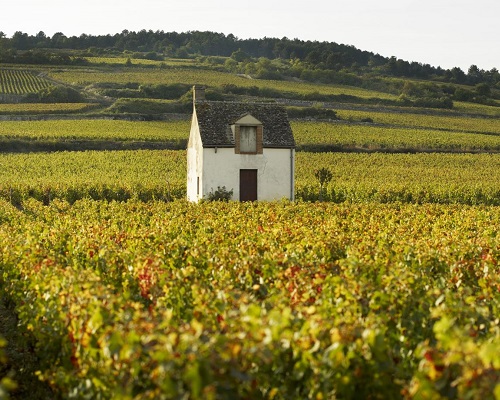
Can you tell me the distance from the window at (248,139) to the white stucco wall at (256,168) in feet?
1.12

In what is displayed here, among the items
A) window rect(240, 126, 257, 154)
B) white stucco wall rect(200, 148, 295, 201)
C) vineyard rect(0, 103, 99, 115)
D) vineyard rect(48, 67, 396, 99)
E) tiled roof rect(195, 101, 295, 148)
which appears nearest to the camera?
white stucco wall rect(200, 148, 295, 201)

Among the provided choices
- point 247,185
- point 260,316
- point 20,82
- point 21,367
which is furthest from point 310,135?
point 260,316

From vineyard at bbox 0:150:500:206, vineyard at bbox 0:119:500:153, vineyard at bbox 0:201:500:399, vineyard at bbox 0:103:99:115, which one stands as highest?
vineyard at bbox 0:103:99:115

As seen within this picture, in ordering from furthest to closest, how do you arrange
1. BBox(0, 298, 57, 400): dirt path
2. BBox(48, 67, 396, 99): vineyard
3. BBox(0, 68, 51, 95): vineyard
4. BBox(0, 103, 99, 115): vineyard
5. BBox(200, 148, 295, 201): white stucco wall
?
BBox(48, 67, 396, 99): vineyard, BBox(0, 68, 51, 95): vineyard, BBox(0, 103, 99, 115): vineyard, BBox(200, 148, 295, 201): white stucco wall, BBox(0, 298, 57, 400): dirt path

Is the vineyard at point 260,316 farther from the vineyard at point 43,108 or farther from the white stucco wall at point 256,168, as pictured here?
the vineyard at point 43,108

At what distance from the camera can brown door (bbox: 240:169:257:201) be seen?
1442 inches

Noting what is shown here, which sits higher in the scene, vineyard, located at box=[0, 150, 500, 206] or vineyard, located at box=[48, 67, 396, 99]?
vineyard, located at box=[48, 67, 396, 99]

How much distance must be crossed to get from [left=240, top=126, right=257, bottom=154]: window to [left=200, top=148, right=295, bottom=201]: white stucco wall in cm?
34

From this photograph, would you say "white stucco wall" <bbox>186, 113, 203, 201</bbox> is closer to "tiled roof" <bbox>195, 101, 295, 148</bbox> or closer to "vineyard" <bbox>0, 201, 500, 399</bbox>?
"tiled roof" <bbox>195, 101, 295, 148</bbox>

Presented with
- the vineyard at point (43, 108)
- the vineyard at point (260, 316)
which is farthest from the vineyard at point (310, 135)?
the vineyard at point (260, 316)

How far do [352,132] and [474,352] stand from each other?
71.2 meters

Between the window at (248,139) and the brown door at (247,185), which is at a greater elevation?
the window at (248,139)

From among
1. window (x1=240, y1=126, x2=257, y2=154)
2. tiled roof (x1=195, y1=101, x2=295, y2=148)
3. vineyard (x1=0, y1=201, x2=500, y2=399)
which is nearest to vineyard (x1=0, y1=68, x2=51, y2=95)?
tiled roof (x1=195, y1=101, x2=295, y2=148)

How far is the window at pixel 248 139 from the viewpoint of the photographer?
120 ft
